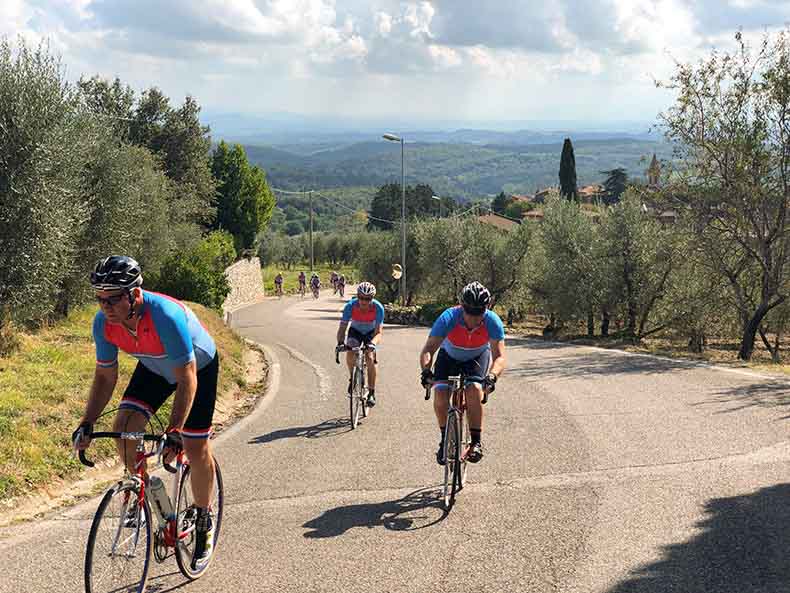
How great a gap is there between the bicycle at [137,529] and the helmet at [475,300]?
277 centimetres

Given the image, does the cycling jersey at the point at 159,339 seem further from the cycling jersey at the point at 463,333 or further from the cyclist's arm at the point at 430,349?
the cycling jersey at the point at 463,333

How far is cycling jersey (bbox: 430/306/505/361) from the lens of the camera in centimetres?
713

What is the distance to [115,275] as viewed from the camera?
4.50 m

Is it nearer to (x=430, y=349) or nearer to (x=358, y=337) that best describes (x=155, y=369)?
(x=430, y=349)

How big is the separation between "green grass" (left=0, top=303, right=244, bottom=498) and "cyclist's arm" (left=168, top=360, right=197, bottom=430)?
10.6 ft

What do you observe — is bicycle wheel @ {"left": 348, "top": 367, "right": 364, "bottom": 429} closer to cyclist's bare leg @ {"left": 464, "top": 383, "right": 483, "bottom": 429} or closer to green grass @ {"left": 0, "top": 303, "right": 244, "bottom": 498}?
green grass @ {"left": 0, "top": 303, "right": 244, "bottom": 498}

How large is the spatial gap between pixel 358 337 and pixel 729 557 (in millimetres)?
6409

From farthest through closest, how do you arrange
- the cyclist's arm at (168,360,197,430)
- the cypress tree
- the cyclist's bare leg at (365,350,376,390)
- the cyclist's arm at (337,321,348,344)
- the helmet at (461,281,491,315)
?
1. the cypress tree
2. the cyclist's bare leg at (365,350,376,390)
3. the cyclist's arm at (337,321,348,344)
4. the helmet at (461,281,491,315)
5. the cyclist's arm at (168,360,197,430)

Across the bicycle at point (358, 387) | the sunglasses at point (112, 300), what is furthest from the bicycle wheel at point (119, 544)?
the bicycle at point (358, 387)

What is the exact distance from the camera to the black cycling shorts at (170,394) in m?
5.09

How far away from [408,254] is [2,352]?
38.0 meters

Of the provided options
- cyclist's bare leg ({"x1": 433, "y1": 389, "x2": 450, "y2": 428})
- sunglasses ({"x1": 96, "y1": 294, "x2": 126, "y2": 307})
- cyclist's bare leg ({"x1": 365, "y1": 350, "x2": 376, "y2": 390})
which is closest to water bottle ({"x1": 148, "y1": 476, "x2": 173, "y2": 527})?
sunglasses ({"x1": 96, "y1": 294, "x2": 126, "y2": 307})

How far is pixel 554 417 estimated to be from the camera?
1057cm

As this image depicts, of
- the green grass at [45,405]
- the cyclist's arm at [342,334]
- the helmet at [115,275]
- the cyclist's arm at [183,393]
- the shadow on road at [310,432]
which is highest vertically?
the helmet at [115,275]
